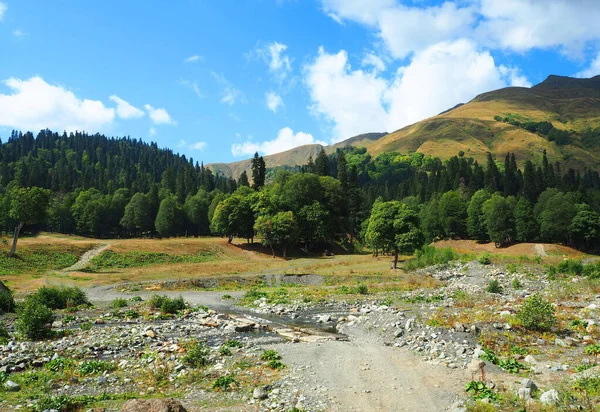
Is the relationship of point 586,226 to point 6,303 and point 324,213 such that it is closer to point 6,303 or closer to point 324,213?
point 324,213

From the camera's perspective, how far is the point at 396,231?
218ft

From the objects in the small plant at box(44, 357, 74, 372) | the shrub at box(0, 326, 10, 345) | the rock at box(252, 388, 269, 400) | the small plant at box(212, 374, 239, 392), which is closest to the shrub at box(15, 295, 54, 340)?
the shrub at box(0, 326, 10, 345)

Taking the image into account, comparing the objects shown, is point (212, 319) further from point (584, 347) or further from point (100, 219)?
point (100, 219)

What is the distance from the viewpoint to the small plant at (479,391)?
14048 mm

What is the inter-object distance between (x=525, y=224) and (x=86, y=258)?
358 feet

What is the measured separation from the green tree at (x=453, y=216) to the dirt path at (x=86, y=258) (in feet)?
315

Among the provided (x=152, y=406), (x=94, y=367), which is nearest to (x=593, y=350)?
(x=152, y=406)

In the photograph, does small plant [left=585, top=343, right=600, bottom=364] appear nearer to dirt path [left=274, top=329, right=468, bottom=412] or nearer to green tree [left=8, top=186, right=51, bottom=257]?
dirt path [left=274, top=329, right=468, bottom=412]

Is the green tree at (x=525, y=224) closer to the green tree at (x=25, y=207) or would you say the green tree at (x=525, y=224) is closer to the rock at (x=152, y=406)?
the green tree at (x=25, y=207)

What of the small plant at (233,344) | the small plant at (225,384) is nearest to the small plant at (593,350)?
the small plant at (225,384)

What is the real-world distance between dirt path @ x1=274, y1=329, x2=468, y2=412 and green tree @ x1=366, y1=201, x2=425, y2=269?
43718 millimetres

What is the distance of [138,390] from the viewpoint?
15258 millimetres

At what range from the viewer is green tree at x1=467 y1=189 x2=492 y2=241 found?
115819 millimetres

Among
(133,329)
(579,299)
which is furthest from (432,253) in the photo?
(133,329)
